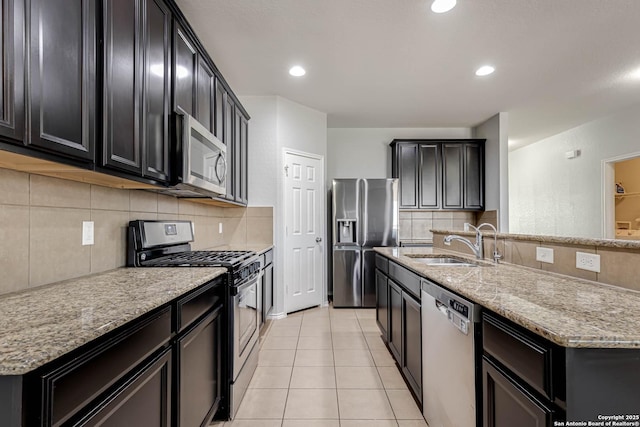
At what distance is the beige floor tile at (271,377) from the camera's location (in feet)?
7.30

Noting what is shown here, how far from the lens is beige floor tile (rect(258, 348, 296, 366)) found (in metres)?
2.55

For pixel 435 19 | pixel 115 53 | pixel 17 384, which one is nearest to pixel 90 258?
pixel 115 53

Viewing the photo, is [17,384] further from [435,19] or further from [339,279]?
[339,279]

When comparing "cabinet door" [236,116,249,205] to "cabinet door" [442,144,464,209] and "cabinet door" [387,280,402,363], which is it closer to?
"cabinet door" [387,280,402,363]

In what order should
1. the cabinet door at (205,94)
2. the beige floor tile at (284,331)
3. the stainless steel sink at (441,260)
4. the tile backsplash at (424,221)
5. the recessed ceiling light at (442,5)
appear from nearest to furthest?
the recessed ceiling light at (442,5) < the cabinet door at (205,94) < the stainless steel sink at (441,260) < the beige floor tile at (284,331) < the tile backsplash at (424,221)

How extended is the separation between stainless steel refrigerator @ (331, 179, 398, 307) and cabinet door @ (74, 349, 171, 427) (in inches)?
125

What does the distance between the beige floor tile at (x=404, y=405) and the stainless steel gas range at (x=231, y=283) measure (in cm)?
99

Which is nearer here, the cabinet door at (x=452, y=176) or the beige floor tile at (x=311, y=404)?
the beige floor tile at (x=311, y=404)

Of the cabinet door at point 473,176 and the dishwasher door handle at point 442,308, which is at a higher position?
the cabinet door at point 473,176

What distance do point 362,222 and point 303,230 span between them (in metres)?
0.85

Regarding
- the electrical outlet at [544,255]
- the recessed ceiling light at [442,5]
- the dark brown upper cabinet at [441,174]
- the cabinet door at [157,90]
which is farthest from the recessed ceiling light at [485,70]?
the cabinet door at [157,90]

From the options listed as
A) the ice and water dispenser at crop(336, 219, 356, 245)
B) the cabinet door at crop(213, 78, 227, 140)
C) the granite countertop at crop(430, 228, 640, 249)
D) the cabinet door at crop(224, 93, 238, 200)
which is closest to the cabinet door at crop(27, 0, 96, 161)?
the cabinet door at crop(213, 78, 227, 140)

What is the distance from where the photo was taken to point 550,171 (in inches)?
226

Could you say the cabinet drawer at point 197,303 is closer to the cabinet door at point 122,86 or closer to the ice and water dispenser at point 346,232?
the cabinet door at point 122,86
